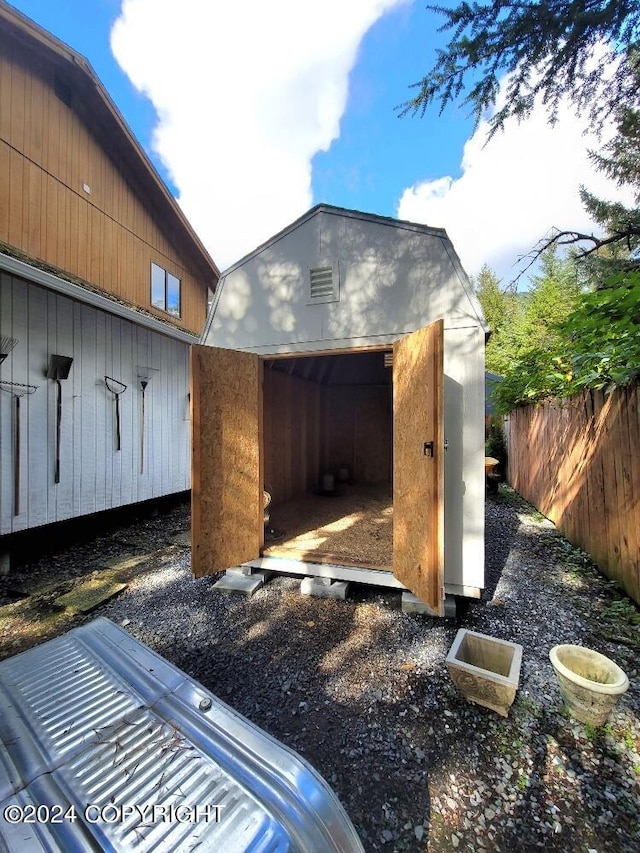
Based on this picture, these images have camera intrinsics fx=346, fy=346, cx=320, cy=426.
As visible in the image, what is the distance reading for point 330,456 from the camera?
7.39 meters

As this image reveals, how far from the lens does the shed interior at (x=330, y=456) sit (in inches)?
152

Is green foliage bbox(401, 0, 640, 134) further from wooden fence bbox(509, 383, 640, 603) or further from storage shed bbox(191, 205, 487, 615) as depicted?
wooden fence bbox(509, 383, 640, 603)

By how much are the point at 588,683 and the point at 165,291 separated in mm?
8356

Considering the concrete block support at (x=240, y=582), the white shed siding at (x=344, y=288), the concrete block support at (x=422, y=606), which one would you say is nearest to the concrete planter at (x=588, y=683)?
the concrete block support at (x=422, y=606)

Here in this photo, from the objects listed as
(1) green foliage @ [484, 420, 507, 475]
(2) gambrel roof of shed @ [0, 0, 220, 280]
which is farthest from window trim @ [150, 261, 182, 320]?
(1) green foliage @ [484, 420, 507, 475]

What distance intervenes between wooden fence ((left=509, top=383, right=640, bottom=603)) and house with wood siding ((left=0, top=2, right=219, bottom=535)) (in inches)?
228

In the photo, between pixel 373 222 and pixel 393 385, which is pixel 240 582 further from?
pixel 373 222

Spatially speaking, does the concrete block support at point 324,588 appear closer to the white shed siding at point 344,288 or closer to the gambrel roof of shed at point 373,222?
the white shed siding at point 344,288

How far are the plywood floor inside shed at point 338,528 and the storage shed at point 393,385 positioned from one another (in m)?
0.03

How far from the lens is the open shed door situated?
3.16 metres

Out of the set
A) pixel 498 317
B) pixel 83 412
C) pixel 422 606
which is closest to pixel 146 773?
pixel 422 606

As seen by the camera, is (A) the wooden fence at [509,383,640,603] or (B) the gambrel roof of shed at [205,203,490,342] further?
(A) the wooden fence at [509,383,640,603]

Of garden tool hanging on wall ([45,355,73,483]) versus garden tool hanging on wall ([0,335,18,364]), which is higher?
garden tool hanging on wall ([0,335,18,364])

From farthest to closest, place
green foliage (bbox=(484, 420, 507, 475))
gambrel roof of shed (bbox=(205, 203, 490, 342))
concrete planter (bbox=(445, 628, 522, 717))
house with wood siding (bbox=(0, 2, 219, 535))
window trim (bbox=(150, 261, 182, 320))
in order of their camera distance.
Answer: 1. green foliage (bbox=(484, 420, 507, 475))
2. window trim (bbox=(150, 261, 182, 320))
3. house with wood siding (bbox=(0, 2, 219, 535))
4. gambrel roof of shed (bbox=(205, 203, 490, 342))
5. concrete planter (bbox=(445, 628, 522, 717))
